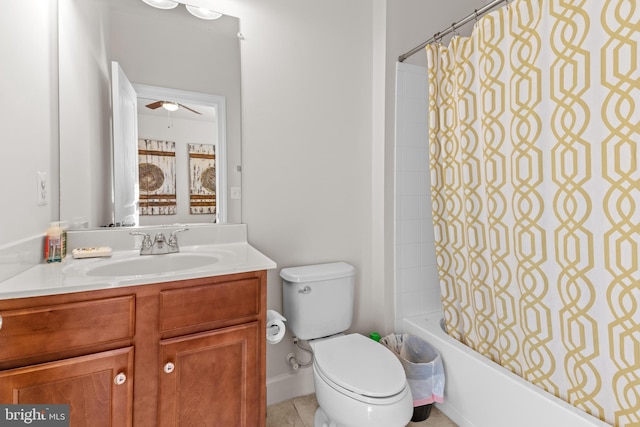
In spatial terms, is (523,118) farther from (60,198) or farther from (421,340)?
(60,198)

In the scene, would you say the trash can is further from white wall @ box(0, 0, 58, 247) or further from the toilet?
white wall @ box(0, 0, 58, 247)

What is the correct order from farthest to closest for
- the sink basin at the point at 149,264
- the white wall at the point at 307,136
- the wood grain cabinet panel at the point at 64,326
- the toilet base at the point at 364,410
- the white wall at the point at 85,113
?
the white wall at the point at 307,136 < the white wall at the point at 85,113 < the sink basin at the point at 149,264 < the toilet base at the point at 364,410 < the wood grain cabinet panel at the point at 64,326

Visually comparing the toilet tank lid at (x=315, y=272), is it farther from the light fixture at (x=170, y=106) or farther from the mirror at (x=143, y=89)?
the light fixture at (x=170, y=106)

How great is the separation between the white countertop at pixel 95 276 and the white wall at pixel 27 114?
15cm

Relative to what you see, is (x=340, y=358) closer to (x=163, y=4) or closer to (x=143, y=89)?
(x=143, y=89)

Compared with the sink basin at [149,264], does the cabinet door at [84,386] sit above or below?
below

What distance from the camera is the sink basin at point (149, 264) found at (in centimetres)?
130

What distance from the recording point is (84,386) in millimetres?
999

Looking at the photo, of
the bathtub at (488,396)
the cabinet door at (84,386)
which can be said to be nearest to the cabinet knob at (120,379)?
the cabinet door at (84,386)

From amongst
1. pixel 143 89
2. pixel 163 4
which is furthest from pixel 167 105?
pixel 163 4

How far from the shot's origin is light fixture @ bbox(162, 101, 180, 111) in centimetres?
158

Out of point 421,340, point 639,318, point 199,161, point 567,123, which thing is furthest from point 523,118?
point 199,161

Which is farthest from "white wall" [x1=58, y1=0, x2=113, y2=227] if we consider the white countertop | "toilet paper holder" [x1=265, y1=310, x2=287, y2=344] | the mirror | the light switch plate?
"toilet paper holder" [x1=265, y1=310, x2=287, y2=344]

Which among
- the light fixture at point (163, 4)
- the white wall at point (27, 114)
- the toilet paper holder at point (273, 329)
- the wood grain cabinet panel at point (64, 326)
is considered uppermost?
the light fixture at point (163, 4)
